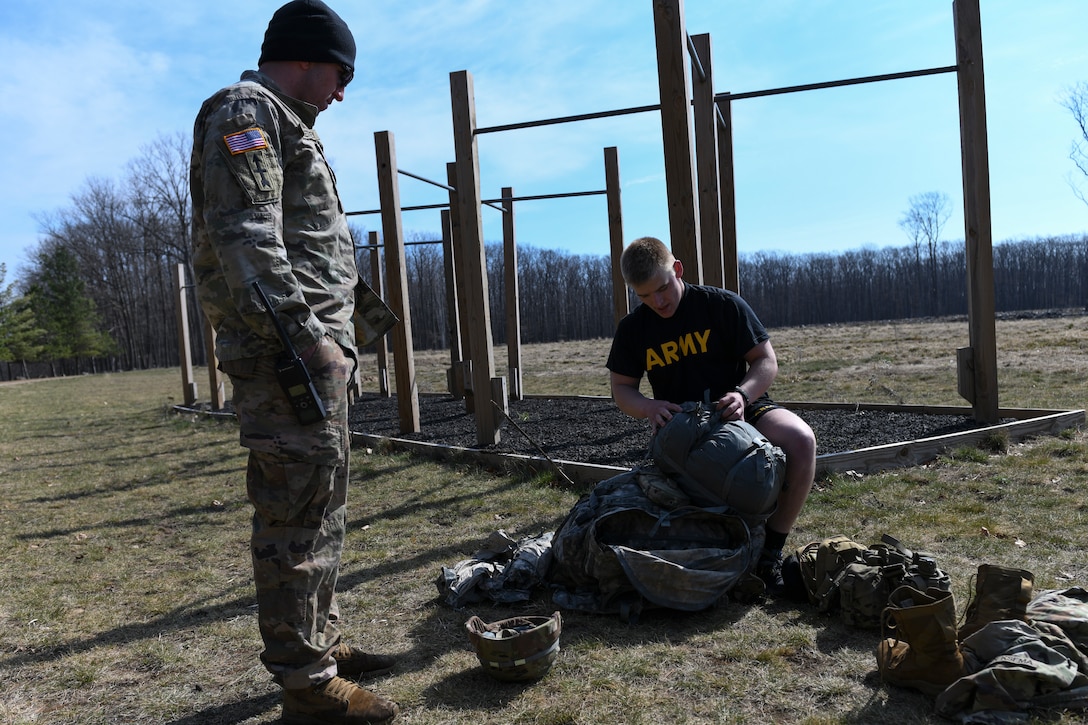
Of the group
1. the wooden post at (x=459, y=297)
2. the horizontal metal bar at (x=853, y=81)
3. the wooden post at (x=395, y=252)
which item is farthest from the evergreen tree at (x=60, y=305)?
the horizontal metal bar at (x=853, y=81)

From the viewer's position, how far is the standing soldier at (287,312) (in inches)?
83.6

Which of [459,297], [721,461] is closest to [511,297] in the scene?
[459,297]

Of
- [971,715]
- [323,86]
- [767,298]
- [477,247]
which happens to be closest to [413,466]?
[477,247]

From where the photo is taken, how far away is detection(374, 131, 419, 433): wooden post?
7953 millimetres

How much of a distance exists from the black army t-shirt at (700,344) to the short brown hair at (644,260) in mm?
279

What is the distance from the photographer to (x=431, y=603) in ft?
11.4

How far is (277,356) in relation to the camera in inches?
86.3

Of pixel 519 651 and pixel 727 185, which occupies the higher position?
pixel 727 185

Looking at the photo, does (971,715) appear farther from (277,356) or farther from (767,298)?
(767,298)

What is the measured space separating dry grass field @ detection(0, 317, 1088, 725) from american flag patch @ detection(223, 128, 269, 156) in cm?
176

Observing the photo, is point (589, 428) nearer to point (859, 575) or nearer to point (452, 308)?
point (452, 308)

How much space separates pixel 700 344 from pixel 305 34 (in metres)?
2.12

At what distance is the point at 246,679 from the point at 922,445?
4814 mm

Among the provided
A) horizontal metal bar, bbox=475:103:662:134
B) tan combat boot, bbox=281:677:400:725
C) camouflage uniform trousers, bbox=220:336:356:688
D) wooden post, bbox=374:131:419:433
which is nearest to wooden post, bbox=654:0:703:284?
horizontal metal bar, bbox=475:103:662:134
